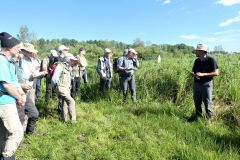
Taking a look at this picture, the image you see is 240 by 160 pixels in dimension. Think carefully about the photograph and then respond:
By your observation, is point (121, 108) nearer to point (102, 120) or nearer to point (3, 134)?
point (102, 120)

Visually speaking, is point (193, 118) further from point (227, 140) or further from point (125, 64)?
point (125, 64)

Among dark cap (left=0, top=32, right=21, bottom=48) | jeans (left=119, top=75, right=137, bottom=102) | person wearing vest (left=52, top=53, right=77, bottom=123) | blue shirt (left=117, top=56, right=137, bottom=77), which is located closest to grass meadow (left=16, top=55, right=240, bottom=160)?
jeans (left=119, top=75, right=137, bottom=102)

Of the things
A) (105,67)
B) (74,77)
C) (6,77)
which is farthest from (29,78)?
(105,67)

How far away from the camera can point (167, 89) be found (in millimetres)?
9359

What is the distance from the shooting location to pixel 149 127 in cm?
673

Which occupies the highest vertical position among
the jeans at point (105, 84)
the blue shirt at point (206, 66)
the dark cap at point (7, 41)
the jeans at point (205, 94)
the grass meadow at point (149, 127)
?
the dark cap at point (7, 41)

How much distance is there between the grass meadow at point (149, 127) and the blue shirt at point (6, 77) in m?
1.43

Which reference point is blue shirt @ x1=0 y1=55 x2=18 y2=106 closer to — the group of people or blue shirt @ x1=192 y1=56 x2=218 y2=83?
the group of people

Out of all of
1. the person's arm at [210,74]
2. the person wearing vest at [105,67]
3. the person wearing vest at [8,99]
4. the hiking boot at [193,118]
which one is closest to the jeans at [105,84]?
the person wearing vest at [105,67]

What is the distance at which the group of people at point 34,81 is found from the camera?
14.0ft

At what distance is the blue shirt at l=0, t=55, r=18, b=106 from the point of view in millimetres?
4133

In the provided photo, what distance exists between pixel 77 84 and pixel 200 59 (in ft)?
14.5

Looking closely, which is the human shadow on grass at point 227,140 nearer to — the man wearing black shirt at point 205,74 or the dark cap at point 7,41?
the man wearing black shirt at point 205,74

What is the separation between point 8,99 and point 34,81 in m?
4.45
